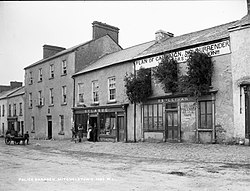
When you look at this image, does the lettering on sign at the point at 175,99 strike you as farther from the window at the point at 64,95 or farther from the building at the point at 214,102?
the window at the point at 64,95

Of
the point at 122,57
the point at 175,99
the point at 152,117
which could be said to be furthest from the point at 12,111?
the point at 175,99

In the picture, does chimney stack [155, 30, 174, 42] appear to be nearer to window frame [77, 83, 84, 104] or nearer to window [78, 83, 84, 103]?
window frame [77, 83, 84, 104]

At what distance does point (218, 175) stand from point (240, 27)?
8.86 meters

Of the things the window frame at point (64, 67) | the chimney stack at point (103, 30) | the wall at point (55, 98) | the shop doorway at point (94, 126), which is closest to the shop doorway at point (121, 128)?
the shop doorway at point (94, 126)

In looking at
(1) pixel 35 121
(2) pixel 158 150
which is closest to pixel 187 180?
(2) pixel 158 150

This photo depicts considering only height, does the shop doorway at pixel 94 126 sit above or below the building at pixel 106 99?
below

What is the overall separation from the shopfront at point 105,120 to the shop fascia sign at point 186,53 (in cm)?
324

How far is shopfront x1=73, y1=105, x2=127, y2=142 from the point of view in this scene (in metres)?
21.5

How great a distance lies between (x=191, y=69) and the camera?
16.4 m

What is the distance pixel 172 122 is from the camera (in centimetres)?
1816

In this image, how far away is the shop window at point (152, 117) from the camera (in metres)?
18.9

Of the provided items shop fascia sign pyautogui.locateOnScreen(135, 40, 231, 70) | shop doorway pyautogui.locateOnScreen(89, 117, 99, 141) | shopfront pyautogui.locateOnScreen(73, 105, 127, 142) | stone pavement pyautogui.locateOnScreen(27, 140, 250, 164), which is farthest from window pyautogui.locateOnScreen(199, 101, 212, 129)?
shop doorway pyautogui.locateOnScreen(89, 117, 99, 141)

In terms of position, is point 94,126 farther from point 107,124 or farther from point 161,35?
point 161,35

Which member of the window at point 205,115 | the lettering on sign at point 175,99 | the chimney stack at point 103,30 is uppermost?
the chimney stack at point 103,30
